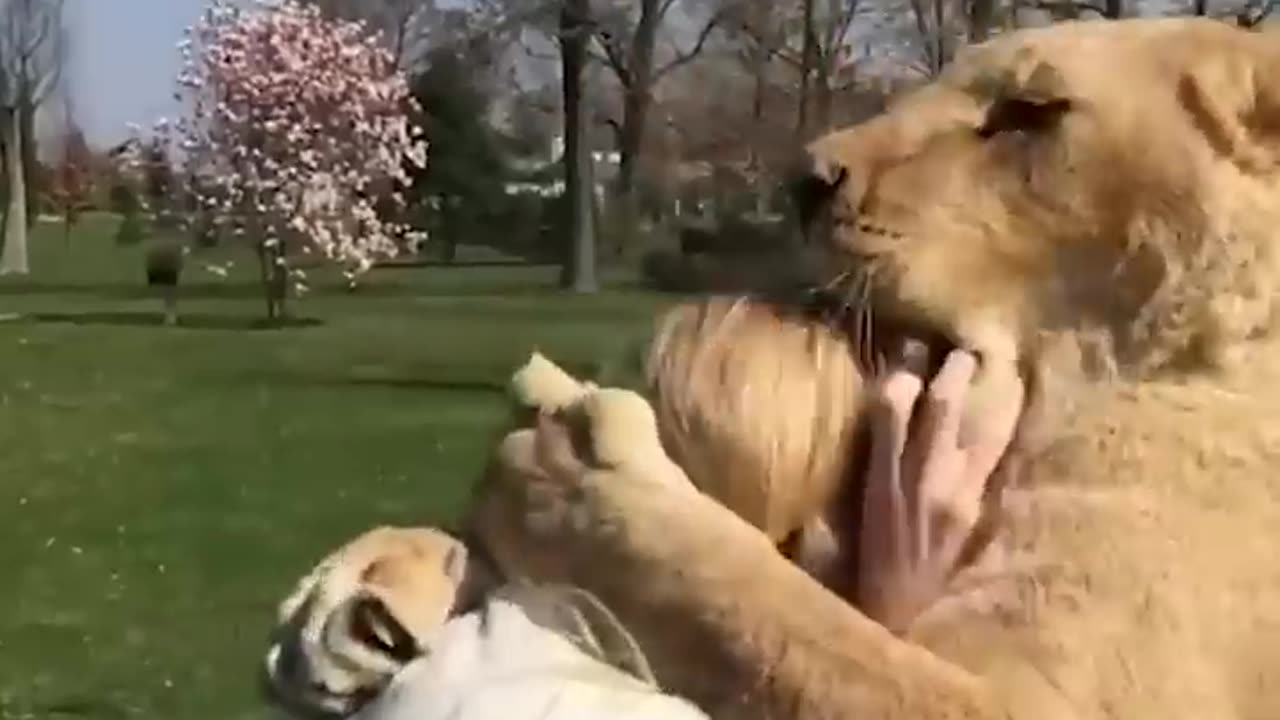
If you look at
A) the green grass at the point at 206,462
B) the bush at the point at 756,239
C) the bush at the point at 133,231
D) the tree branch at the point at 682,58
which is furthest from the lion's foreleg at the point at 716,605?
the bush at the point at 133,231

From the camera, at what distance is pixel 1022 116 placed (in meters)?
2.41

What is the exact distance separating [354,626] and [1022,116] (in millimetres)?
1000

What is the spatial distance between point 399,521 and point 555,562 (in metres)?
9.92

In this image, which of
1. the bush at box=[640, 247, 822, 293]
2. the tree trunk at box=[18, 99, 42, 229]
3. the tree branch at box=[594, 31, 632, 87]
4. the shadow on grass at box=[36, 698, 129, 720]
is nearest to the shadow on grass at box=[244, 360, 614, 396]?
the shadow on grass at box=[36, 698, 129, 720]

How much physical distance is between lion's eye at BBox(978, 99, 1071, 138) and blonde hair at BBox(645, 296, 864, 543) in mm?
479

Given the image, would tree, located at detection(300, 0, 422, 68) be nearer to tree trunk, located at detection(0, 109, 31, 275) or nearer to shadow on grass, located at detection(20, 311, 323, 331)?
shadow on grass, located at detection(20, 311, 323, 331)

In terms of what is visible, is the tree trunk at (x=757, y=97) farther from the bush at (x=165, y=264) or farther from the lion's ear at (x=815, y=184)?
the lion's ear at (x=815, y=184)

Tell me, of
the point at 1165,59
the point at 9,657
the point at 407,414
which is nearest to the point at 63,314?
the point at 407,414

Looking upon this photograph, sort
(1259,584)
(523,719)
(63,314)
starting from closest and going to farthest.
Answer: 1. (523,719)
2. (1259,584)
3. (63,314)

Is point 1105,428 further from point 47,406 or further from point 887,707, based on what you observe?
point 47,406

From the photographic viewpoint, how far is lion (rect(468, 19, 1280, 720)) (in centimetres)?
195

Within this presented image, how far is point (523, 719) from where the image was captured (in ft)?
5.86

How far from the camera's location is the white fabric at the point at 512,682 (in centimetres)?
180

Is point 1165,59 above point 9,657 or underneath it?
above
